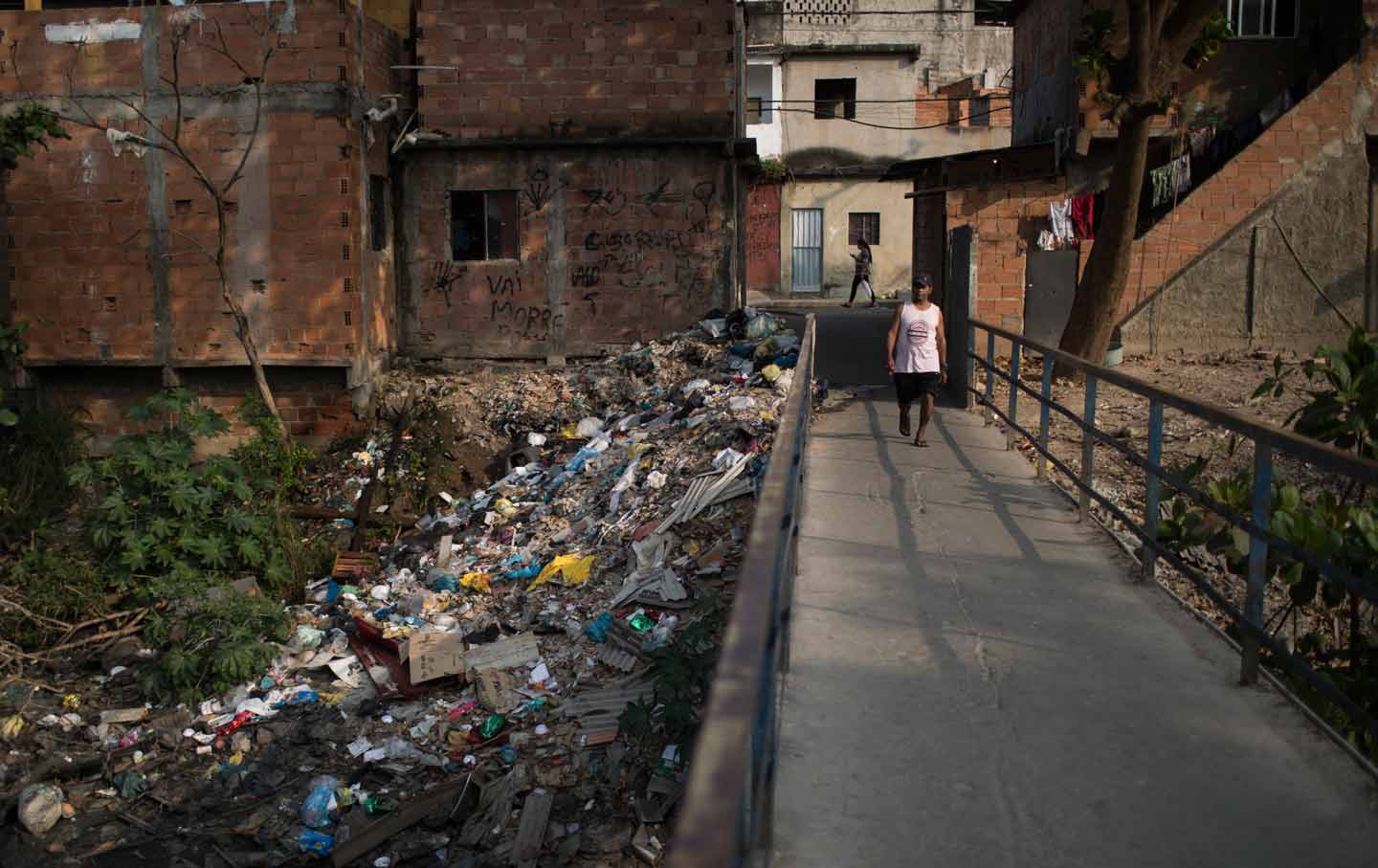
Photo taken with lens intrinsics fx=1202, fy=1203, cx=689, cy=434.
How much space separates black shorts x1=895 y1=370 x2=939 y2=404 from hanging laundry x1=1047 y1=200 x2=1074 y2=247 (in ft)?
21.2

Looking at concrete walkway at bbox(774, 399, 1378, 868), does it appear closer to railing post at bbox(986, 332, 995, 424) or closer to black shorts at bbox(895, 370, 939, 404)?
black shorts at bbox(895, 370, 939, 404)

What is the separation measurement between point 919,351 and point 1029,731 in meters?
6.36

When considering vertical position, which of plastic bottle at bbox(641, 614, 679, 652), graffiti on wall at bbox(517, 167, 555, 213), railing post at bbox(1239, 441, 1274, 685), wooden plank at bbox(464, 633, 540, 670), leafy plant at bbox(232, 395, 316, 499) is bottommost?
wooden plank at bbox(464, 633, 540, 670)

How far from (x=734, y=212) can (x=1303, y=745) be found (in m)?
13.2

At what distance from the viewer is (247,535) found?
11.3 m

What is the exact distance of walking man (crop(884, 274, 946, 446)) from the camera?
33.6 ft

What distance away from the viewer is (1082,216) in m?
15.9

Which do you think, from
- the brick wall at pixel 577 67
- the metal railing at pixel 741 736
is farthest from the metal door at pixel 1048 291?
the metal railing at pixel 741 736

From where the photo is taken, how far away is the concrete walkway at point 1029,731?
3.42m

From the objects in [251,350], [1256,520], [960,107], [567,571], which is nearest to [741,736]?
[1256,520]

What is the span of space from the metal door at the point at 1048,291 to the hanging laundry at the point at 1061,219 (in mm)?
228

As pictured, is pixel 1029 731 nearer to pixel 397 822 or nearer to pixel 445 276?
pixel 397 822

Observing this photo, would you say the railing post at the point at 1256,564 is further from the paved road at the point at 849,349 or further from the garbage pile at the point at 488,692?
the paved road at the point at 849,349

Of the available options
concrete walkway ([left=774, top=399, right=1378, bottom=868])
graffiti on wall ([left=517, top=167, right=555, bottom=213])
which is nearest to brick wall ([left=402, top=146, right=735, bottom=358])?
graffiti on wall ([left=517, top=167, right=555, bottom=213])
